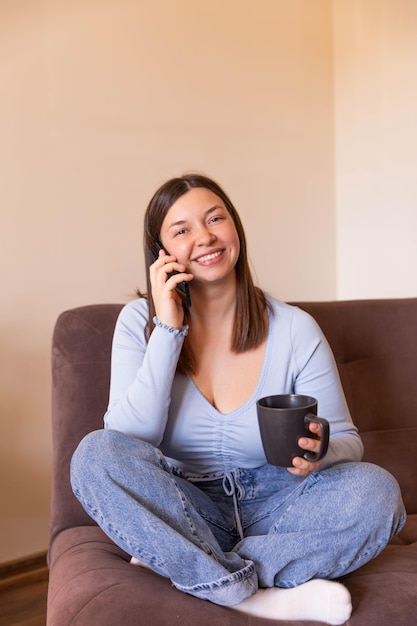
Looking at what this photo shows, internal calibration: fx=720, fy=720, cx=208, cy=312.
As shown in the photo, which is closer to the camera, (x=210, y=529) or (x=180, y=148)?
(x=210, y=529)

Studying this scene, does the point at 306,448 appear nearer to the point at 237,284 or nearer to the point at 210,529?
the point at 210,529

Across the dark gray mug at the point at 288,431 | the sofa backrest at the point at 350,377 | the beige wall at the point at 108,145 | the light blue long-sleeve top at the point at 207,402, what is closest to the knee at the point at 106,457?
the light blue long-sleeve top at the point at 207,402

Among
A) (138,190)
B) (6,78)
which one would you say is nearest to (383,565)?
(138,190)

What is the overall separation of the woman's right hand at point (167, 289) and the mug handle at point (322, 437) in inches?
14.5

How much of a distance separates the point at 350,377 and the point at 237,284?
466 millimetres

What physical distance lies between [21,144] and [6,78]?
183 mm

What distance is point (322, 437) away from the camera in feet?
3.77

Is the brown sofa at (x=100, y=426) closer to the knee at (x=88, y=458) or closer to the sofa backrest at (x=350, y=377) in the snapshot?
the sofa backrest at (x=350, y=377)

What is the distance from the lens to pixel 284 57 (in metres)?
2.69

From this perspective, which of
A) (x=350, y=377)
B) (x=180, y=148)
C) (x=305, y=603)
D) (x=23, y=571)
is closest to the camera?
(x=305, y=603)

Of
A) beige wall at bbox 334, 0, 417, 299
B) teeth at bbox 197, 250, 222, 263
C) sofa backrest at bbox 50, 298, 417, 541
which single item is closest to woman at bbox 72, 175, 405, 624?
teeth at bbox 197, 250, 222, 263

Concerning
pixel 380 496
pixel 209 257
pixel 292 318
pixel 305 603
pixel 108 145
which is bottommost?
pixel 305 603

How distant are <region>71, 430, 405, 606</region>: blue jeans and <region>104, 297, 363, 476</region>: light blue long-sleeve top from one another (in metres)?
0.12

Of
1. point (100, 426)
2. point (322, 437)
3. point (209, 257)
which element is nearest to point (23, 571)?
point (100, 426)
